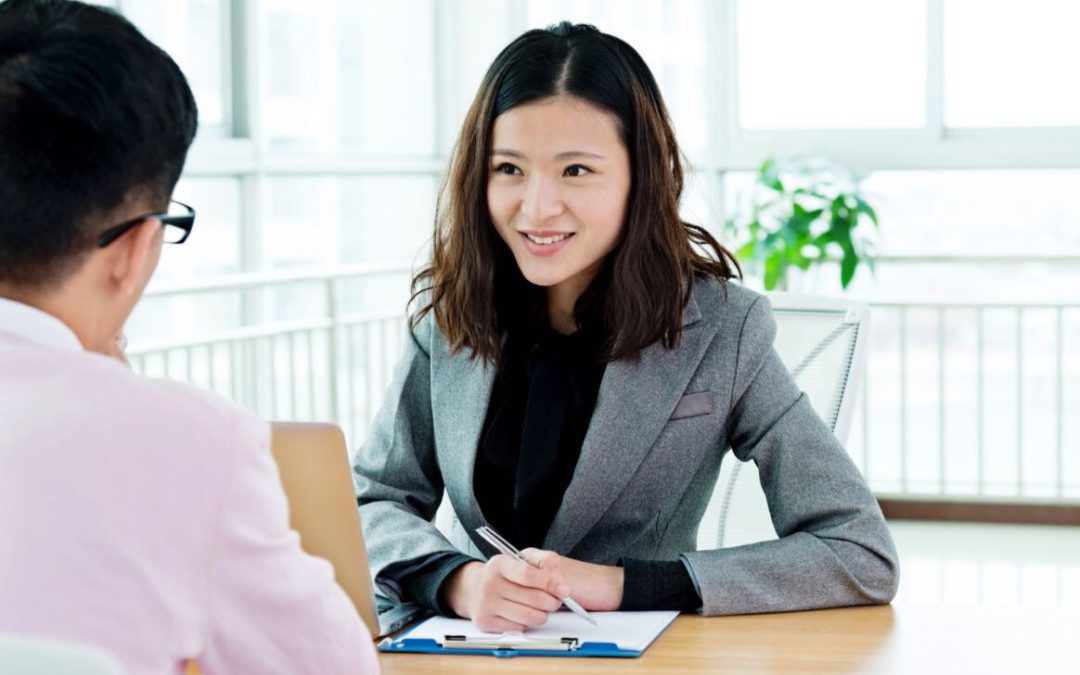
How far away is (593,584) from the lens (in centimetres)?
141

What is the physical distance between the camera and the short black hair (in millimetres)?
847

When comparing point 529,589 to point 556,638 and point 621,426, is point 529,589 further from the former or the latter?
point 621,426

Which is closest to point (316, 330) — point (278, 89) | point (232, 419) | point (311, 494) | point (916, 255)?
point (278, 89)

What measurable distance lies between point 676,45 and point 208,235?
2128 millimetres

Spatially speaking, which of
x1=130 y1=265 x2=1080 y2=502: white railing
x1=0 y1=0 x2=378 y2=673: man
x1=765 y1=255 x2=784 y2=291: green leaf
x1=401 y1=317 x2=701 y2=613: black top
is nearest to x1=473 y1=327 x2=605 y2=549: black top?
x1=401 y1=317 x2=701 y2=613: black top

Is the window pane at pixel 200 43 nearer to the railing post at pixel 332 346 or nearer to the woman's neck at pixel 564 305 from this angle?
the railing post at pixel 332 346

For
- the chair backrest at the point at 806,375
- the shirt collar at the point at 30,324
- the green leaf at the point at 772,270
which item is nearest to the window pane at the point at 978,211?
the green leaf at the point at 772,270

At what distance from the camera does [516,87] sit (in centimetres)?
161

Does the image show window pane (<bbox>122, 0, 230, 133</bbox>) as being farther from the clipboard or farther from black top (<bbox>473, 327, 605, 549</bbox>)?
the clipboard

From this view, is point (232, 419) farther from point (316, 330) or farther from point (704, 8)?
point (704, 8)

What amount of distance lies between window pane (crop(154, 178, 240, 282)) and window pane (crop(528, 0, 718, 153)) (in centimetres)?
180

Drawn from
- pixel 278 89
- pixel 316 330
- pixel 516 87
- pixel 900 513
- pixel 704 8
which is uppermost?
pixel 704 8

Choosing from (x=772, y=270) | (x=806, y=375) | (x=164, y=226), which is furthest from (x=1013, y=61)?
(x=164, y=226)

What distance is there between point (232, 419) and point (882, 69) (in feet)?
14.9
